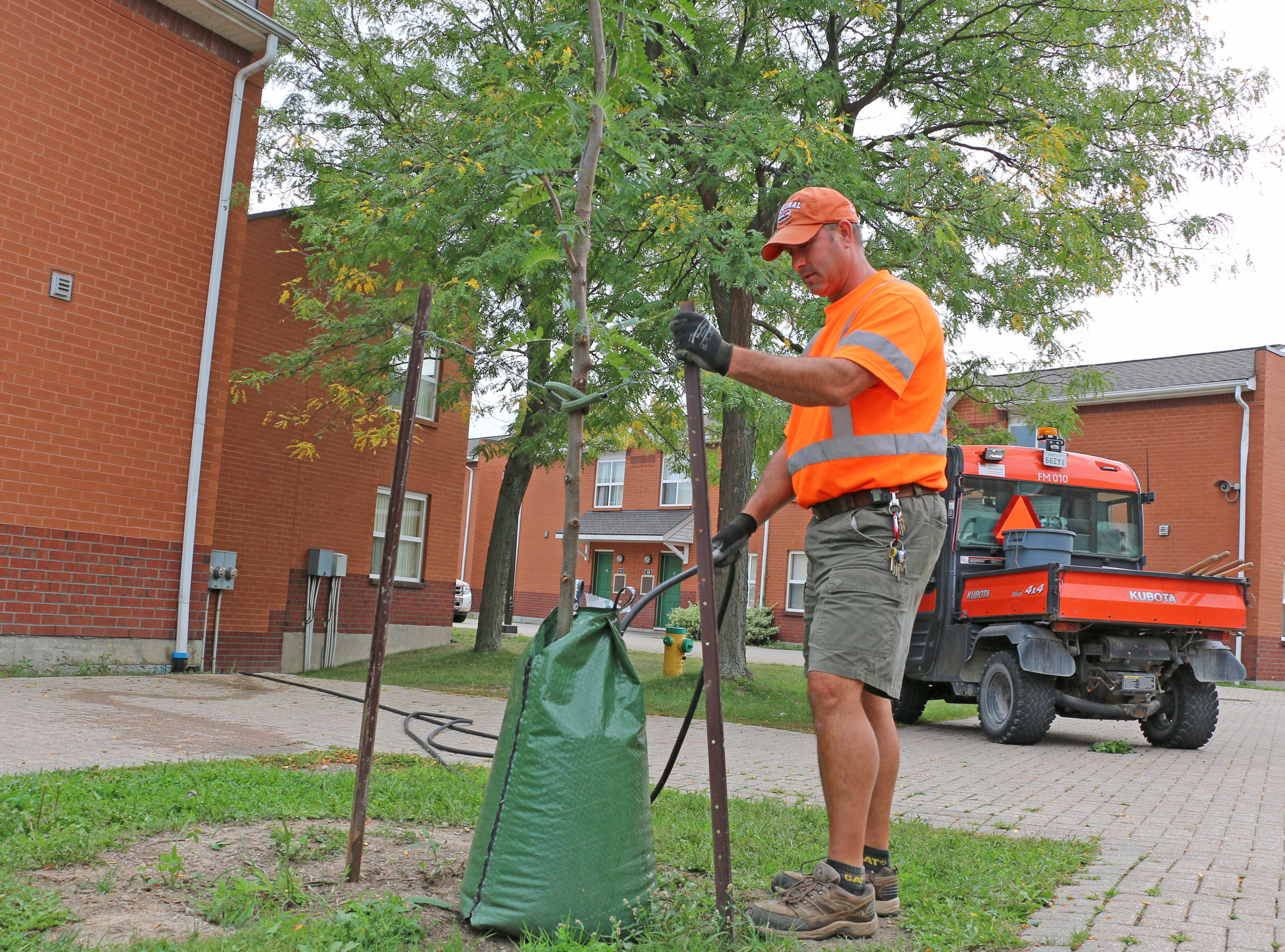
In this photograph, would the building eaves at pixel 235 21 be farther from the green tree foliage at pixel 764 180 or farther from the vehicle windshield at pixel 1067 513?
the vehicle windshield at pixel 1067 513

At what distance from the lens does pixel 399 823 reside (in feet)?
13.8

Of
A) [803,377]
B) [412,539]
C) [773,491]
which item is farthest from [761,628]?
[803,377]

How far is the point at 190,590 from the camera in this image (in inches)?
441

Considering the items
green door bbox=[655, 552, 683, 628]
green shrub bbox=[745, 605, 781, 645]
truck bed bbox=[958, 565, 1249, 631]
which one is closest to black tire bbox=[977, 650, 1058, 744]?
truck bed bbox=[958, 565, 1249, 631]

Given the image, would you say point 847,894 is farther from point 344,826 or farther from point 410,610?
point 410,610

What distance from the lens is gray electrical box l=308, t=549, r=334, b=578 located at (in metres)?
15.6

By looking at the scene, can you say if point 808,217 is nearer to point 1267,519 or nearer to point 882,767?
point 882,767

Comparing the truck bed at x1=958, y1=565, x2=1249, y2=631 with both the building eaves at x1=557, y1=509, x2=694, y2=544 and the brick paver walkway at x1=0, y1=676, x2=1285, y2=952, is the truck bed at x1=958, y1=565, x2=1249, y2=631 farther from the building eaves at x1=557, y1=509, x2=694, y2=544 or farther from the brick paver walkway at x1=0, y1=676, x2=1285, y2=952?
the building eaves at x1=557, y1=509, x2=694, y2=544

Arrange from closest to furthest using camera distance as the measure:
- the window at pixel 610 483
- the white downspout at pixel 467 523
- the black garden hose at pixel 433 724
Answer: the black garden hose at pixel 433 724 → the window at pixel 610 483 → the white downspout at pixel 467 523

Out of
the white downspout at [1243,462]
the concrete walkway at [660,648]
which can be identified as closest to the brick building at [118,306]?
the concrete walkway at [660,648]

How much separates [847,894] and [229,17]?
1137 cm

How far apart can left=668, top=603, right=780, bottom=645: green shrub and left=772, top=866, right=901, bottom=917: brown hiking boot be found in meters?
25.7

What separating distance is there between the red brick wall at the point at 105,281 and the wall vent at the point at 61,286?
0.06m

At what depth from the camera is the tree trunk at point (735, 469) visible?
41.0ft
